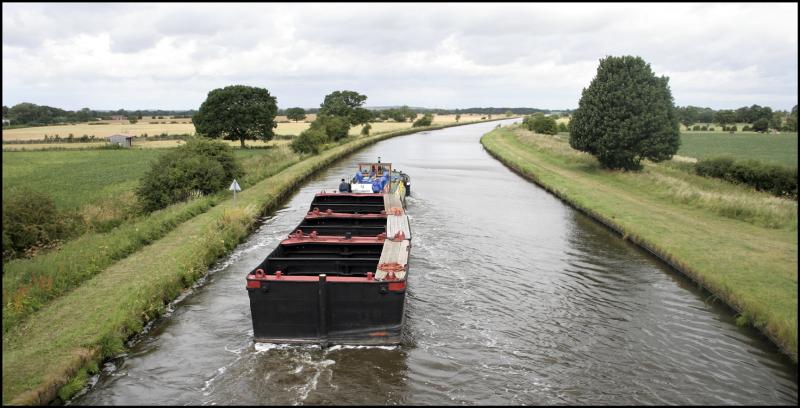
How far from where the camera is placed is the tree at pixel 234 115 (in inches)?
2441

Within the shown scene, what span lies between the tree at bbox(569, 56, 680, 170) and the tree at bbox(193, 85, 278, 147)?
130 ft

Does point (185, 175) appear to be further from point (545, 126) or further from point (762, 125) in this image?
point (762, 125)

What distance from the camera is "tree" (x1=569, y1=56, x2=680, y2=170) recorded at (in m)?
33.4

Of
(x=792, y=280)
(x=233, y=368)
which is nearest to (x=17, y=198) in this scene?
(x=233, y=368)

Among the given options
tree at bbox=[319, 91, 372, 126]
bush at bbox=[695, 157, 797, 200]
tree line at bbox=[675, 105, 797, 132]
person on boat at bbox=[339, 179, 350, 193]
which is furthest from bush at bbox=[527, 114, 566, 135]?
person on boat at bbox=[339, 179, 350, 193]

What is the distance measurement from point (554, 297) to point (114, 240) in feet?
44.9

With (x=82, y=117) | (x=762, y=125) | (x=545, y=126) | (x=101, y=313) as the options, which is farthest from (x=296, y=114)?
(x=101, y=313)

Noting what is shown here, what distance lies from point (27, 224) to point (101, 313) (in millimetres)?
5980

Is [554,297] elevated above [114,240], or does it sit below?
below

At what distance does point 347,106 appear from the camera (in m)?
109

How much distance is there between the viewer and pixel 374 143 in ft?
256

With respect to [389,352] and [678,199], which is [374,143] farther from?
[389,352]

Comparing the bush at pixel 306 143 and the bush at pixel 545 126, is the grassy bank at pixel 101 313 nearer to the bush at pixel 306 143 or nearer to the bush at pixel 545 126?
the bush at pixel 306 143

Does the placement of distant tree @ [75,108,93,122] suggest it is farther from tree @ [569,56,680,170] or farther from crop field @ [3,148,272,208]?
tree @ [569,56,680,170]
